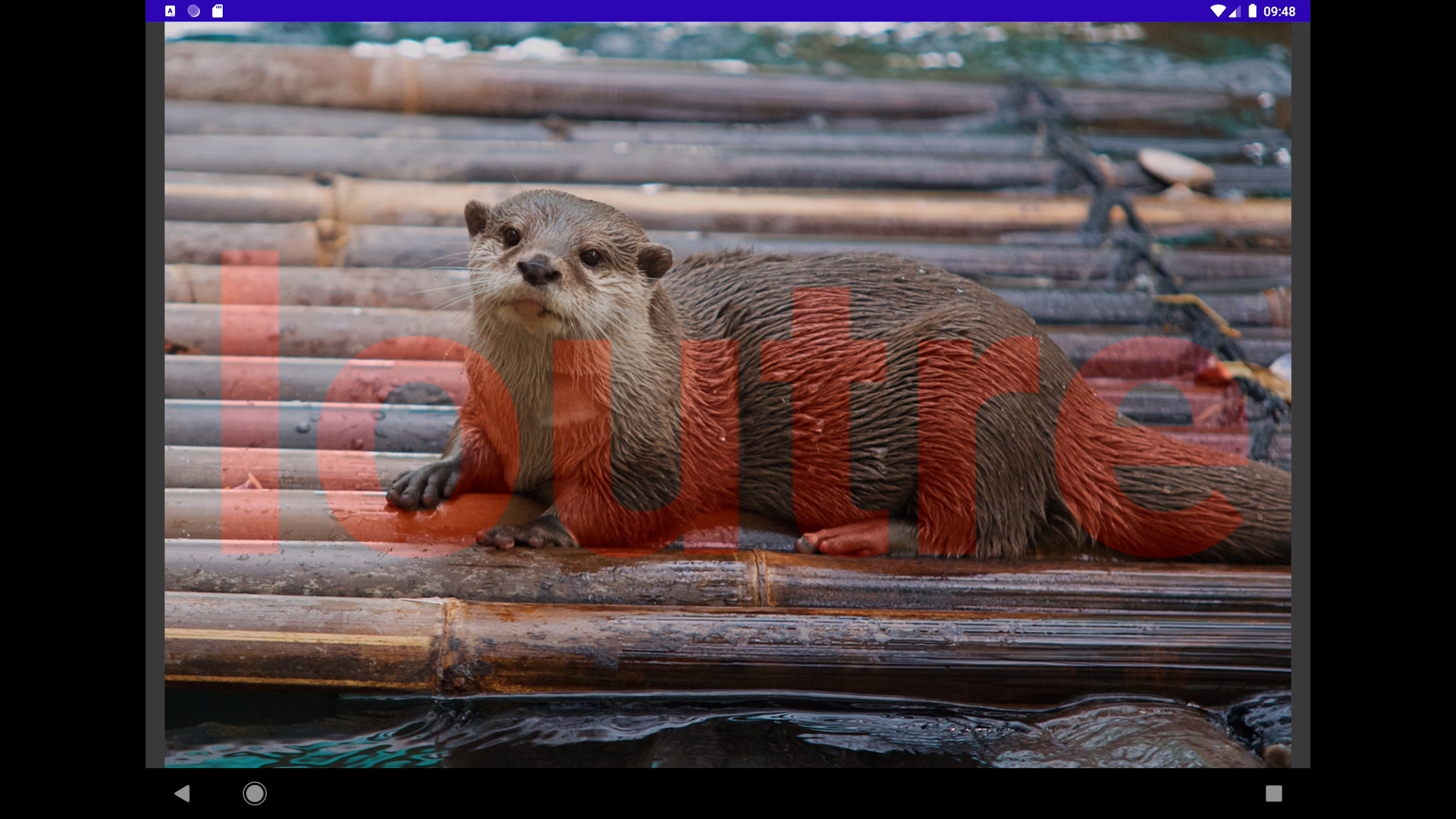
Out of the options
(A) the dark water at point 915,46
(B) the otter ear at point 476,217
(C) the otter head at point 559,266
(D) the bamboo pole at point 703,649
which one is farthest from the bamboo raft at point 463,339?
(B) the otter ear at point 476,217

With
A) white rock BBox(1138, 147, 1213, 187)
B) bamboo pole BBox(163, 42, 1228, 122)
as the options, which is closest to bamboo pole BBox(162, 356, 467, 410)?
bamboo pole BBox(163, 42, 1228, 122)

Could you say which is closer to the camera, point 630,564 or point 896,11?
point 896,11

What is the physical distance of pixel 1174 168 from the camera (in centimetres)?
310

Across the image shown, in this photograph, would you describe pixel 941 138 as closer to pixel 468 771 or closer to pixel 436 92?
pixel 436 92

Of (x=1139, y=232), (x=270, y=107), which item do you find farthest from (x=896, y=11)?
(x=270, y=107)

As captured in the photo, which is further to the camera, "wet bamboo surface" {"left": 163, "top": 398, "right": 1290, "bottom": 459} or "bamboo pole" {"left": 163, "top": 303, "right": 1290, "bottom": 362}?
"bamboo pole" {"left": 163, "top": 303, "right": 1290, "bottom": 362}

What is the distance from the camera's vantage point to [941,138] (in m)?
3.26

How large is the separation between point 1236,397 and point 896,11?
135cm

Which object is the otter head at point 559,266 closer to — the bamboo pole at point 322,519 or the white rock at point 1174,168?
the bamboo pole at point 322,519

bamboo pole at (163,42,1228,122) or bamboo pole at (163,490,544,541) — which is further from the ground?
bamboo pole at (163,42,1228,122)

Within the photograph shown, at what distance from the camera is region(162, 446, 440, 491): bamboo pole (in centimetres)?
202

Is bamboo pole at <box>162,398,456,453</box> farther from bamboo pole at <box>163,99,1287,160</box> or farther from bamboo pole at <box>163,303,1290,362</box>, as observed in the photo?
bamboo pole at <box>163,99,1287,160</box>

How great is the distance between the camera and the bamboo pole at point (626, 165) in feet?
9.56
